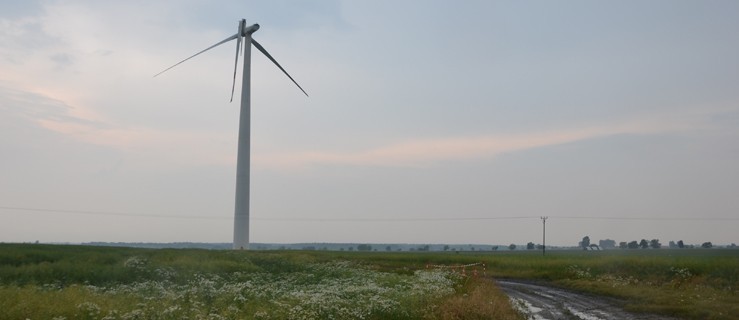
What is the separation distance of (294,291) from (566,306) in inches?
528

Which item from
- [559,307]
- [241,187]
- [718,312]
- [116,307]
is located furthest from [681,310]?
[241,187]

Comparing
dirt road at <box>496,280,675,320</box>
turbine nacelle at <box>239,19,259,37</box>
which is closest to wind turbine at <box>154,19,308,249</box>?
turbine nacelle at <box>239,19,259,37</box>

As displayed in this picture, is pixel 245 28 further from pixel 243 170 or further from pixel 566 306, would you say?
pixel 566 306

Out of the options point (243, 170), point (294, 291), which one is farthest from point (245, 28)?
point (294, 291)

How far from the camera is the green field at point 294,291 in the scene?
20.5 metres

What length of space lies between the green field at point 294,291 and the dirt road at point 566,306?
1272mm

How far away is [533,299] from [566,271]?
2548cm

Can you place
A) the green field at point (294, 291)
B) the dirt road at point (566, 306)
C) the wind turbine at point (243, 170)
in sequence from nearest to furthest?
1. the green field at point (294, 291)
2. the dirt road at point (566, 306)
3. the wind turbine at point (243, 170)

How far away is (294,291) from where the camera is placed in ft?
94.8

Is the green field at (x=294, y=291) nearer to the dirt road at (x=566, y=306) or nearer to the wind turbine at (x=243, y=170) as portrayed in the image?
the dirt road at (x=566, y=306)

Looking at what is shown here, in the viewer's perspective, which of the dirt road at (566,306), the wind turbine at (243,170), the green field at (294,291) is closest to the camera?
the green field at (294,291)

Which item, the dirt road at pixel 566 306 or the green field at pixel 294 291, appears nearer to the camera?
the green field at pixel 294 291

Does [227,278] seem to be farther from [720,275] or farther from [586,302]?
[720,275]

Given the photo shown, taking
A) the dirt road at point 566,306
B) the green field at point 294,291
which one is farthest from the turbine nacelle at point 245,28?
the dirt road at point 566,306
